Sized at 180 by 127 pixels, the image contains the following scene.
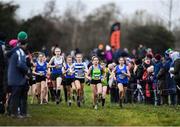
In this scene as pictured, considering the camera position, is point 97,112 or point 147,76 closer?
point 97,112

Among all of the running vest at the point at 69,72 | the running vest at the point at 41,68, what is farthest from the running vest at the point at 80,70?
the running vest at the point at 41,68

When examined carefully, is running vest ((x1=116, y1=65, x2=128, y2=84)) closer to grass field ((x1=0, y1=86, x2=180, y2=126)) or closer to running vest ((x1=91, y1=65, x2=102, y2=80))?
running vest ((x1=91, y1=65, x2=102, y2=80))

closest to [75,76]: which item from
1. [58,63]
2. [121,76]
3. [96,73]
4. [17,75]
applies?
[58,63]

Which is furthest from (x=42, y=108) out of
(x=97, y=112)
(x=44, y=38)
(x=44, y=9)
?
(x=44, y=9)

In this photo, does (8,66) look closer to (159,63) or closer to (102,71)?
(102,71)

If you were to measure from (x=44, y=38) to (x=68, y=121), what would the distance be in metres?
62.2

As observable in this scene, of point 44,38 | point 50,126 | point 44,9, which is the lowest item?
point 50,126

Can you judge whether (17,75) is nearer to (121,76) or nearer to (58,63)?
(121,76)

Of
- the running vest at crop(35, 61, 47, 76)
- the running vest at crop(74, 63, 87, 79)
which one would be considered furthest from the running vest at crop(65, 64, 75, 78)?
the running vest at crop(35, 61, 47, 76)

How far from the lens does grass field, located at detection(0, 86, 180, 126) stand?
64.8 feet

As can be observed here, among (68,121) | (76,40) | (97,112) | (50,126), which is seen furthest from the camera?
(76,40)

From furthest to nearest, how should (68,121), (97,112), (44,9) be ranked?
(44,9), (97,112), (68,121)

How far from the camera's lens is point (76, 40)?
126m

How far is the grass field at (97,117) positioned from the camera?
19.8m
